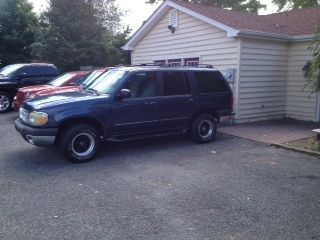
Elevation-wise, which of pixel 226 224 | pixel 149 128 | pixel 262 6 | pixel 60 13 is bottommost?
pixel 226 224

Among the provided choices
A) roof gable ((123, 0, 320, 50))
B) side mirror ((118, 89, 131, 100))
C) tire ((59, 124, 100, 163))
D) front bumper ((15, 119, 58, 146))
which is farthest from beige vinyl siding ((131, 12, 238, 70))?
front bumper ((15, 119, 58, 146))

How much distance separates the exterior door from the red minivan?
4239 mm

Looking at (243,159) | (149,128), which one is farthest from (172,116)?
(243,159)

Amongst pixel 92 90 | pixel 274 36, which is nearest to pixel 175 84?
pixel 92 90

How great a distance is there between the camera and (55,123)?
667 cm

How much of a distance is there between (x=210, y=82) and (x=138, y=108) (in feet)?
7.54

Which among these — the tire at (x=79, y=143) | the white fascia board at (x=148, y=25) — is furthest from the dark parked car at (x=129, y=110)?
the white fascia board at (x=148, y=25)

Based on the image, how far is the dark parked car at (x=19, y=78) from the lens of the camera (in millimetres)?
13852

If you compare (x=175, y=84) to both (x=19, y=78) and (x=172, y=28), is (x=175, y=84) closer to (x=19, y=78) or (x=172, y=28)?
(x=172, y=28)

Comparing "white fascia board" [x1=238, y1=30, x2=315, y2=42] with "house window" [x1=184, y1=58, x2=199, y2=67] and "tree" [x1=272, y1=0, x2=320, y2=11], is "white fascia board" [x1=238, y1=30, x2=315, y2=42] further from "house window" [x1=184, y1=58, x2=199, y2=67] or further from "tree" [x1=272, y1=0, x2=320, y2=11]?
"tree" [x1=272, y1=0, x2=320, y2=11]

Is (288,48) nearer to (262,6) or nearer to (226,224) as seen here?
(226,224)

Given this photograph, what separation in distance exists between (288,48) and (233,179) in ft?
26.4

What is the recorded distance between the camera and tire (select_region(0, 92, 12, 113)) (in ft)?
45.3

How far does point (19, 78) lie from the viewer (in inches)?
561
